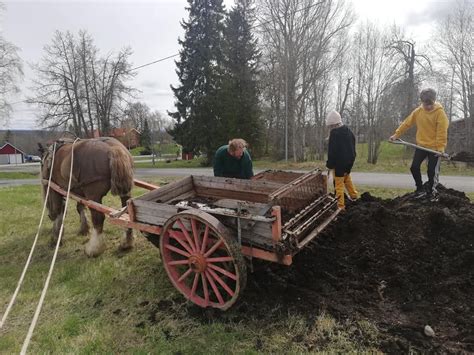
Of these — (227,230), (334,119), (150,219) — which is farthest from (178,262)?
(334,119)

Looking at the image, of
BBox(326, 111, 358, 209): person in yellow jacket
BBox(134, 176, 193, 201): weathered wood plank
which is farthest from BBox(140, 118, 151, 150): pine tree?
BBox(134, 176, 193, 201): weathered wood plank

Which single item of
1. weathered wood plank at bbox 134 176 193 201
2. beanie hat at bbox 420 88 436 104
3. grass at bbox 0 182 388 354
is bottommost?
grass at bbox 0 182 388 354

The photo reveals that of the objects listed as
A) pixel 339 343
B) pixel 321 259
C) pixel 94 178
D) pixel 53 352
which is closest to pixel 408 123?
pixel 321 259

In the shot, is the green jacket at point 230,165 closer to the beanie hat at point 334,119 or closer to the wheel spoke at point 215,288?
the beanie hat at point 334,119

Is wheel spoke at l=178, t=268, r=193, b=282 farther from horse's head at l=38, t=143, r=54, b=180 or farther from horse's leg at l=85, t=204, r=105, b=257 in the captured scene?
horse's head at l=38, t=143, r=54, b=180

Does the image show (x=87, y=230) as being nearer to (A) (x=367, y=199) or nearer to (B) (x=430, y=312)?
(A) (x=367, y=199)

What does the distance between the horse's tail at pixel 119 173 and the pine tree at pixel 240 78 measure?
2139 centimetres

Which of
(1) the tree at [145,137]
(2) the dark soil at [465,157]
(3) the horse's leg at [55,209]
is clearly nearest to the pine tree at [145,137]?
(1) the tree at [145,137]

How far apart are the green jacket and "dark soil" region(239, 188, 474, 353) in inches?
61.1

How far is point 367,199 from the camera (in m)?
5.59

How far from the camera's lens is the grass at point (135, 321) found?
118 inches

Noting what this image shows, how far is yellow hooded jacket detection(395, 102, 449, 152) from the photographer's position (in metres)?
5.37

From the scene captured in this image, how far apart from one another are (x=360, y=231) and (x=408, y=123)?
7.99ft

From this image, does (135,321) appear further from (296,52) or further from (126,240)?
(296,52)
